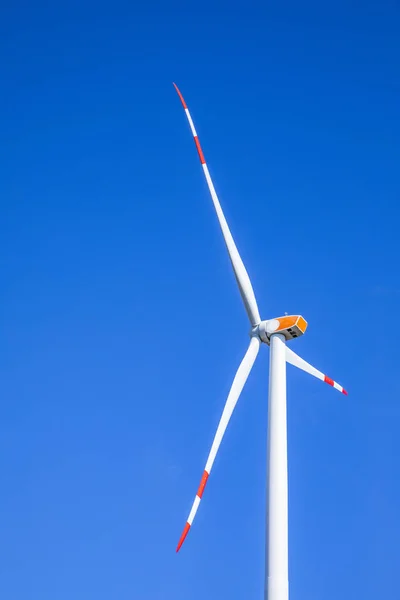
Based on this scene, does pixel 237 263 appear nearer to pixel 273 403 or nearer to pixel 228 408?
pixel 228 408

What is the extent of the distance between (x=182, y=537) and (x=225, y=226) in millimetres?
14100

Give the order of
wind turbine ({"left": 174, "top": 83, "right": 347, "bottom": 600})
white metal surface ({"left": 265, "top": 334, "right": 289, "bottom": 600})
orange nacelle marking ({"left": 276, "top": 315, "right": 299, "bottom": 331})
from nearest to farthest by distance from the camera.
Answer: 1. white metal surface ({"left": 265, "top": 334, "right": 289, "bottom": 600})
2. wind turbine ({"left": 174, "top": 83, "right": 347, "bottom": 600})
3. orange nacelle marking ({"left": 276, "top": 315, "right": 299, "bottom": 331})

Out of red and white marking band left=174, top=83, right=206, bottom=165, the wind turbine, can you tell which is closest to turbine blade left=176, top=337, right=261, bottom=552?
the wind turbine

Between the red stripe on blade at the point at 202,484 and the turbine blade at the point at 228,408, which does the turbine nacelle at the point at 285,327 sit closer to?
the turbine blade at the point at 228,408

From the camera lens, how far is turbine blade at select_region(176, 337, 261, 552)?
24688 millimetres

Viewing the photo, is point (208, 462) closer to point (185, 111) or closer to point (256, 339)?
point (256, 339)

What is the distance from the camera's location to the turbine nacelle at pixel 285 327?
2864cm

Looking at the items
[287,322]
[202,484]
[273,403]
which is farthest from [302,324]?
[202,484]

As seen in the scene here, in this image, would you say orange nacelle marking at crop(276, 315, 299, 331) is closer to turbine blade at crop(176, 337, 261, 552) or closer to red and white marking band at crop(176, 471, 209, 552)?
turbine blade at crop(176, 337, 261, 552)

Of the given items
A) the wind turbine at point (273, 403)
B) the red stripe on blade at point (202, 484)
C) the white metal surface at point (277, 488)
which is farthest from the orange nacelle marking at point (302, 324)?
the red stripe on blade at point (202, 484)

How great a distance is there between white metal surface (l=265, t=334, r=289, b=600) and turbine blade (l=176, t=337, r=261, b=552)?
4.06 ft

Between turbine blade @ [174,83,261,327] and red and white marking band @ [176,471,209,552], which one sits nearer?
red and white marking band @ [176,471,209,552]

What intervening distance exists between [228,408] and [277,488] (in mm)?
4854

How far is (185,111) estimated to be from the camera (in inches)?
1433
